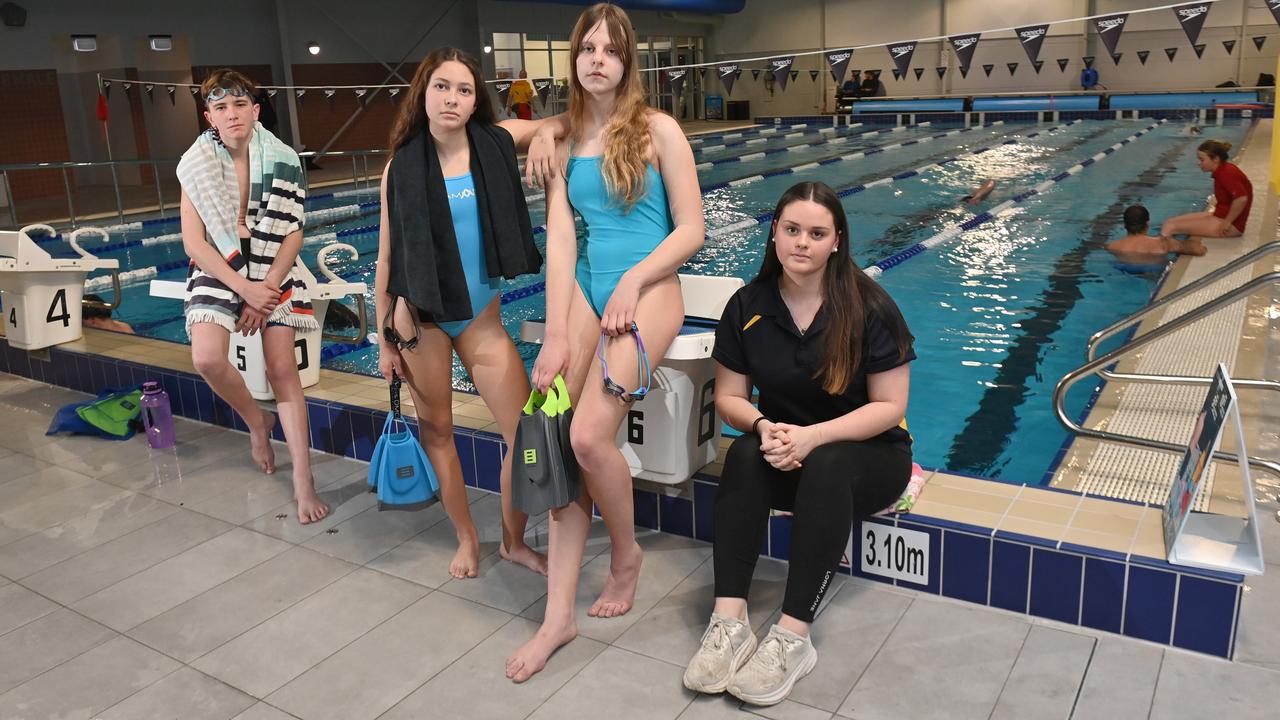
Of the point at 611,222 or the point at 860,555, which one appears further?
the point at 860,555

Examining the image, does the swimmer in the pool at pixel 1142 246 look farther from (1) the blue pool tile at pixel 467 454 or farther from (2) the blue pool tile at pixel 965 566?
(1) the blue pool tile at pixel 467 454

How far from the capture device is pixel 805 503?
83.9 inches

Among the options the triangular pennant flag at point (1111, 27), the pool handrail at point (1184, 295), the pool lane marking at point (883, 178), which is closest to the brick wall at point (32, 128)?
the pool lane marking at point (883, 178)

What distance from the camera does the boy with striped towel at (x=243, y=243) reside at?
299 cm

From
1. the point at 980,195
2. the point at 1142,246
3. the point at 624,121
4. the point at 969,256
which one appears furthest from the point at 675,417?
the point at 980,195

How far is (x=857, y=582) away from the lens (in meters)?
2.53

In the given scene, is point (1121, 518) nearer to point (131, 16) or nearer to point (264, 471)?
point (264, 471)

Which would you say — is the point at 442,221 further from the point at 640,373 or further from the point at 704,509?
the point at 704,509

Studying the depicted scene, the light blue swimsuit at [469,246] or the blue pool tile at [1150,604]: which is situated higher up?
the light blue swimsuit at [469,246]

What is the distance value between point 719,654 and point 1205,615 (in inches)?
39.9

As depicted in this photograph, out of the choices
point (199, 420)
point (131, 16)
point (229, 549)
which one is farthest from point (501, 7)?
point (229, 549)

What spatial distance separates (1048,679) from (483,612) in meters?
1.29

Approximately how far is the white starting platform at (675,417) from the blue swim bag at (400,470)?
1.36ft

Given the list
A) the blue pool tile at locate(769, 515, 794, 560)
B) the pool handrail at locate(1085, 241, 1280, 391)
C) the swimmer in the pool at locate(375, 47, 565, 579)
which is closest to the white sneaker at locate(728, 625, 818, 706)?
the blue pool tile at locate(769, 515, 794, 560)
